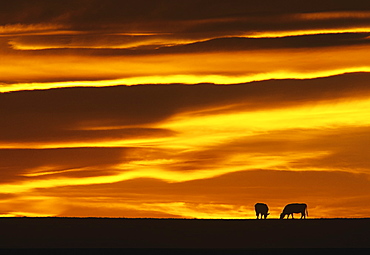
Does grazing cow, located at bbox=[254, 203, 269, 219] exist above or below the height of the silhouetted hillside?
above

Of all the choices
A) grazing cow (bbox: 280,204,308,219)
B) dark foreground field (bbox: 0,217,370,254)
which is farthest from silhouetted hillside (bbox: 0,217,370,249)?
grazing cow (bbox: 280,204,308,219)

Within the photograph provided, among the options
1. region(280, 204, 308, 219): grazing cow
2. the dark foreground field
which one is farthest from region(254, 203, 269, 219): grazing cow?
the dark foreground field

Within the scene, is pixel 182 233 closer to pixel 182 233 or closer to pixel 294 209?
pixel 182 233

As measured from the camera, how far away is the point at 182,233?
41.4m

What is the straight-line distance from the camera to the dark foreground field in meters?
38.8

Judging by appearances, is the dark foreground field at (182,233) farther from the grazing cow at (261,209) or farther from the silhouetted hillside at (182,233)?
the grazing cow at (261,209)

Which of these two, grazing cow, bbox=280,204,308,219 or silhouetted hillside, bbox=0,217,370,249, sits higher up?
grazing cow, bbox=280,204,308,219

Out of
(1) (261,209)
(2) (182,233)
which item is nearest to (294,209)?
(1) (261,209)

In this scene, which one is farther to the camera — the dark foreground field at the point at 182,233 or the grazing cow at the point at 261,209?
the grazing cow at the point at 261,209

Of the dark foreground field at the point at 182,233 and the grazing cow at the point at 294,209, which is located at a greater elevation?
the grazing cow at the point at 294,209

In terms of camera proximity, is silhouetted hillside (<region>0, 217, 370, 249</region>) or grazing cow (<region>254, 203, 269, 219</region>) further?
grazing cow (<region>254, 203, 269, 219</region>)

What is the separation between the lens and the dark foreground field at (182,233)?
127 ft

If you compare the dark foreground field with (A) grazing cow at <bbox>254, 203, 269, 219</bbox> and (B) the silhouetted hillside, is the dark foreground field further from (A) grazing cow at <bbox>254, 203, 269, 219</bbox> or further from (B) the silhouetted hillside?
(A) grazing cow at <bbox>254, 203, 269, 219</bbox>

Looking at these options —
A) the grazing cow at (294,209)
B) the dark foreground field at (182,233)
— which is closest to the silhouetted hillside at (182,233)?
the dark foreground field at (182,233)
